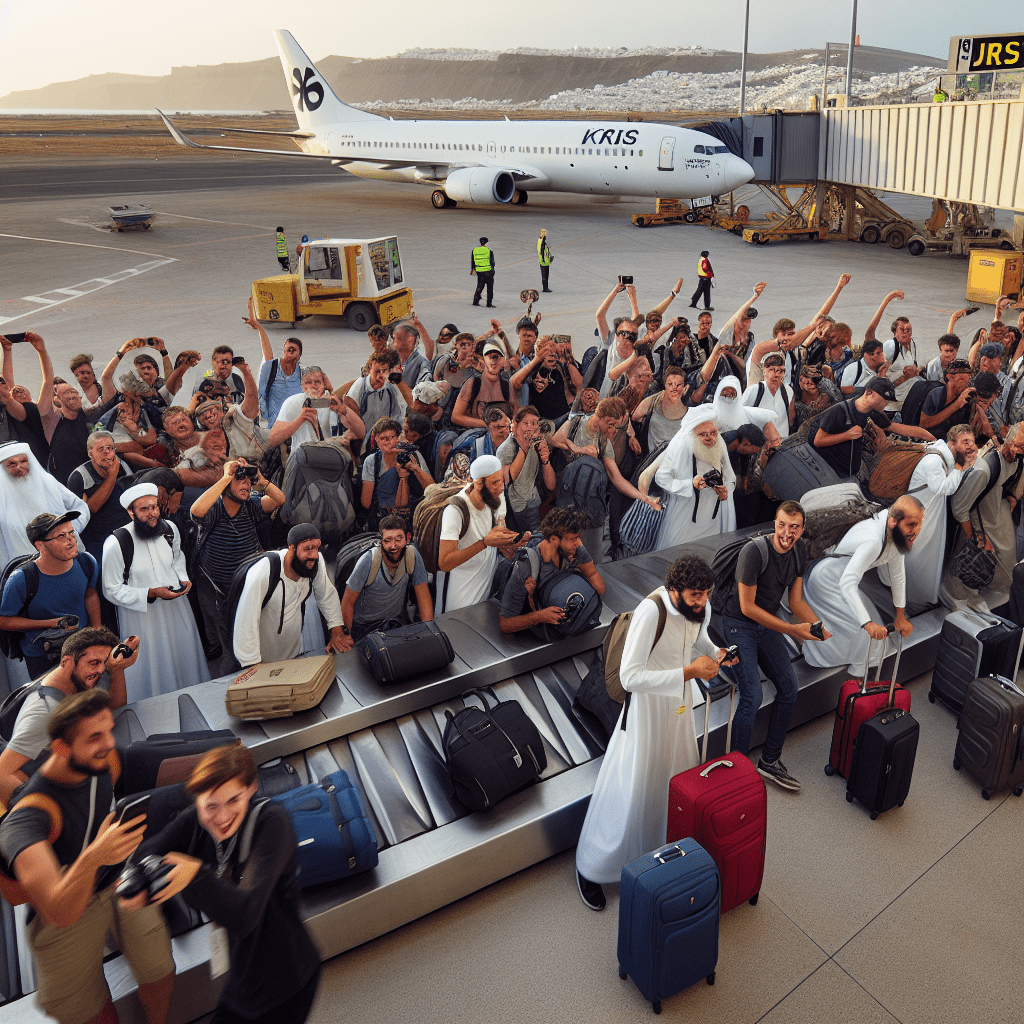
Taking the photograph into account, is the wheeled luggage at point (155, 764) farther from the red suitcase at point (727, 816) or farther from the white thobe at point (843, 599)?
the white thobe at point (843, 599)

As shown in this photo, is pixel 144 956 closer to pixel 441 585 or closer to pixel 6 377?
pixel 441 585

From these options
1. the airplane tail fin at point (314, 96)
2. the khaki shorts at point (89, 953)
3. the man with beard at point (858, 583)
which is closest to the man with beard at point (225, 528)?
the khaki shorts at point (89, 953)

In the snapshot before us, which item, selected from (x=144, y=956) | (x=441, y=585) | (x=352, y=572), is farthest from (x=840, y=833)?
(x=144, y=956)

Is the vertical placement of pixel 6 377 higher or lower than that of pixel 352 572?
higher

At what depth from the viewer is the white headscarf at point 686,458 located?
5.79 metres

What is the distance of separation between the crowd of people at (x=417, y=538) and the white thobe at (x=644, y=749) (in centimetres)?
1

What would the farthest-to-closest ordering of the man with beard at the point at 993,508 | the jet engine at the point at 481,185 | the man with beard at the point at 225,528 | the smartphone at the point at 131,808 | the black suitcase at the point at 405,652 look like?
the jet engine at the point at 481,185 → the man with beard at the point at 993,508 → the man with beard at the point at 225,528 → the black suitcase at the point at 405,652 → the smartphone at the point at 131,808

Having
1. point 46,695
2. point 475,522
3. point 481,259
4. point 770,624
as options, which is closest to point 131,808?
point 46,695

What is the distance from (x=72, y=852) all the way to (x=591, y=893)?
92.6 inches

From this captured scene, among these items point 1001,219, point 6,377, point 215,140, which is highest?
point 215,140

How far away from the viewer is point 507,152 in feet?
101

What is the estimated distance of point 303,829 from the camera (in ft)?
11.6

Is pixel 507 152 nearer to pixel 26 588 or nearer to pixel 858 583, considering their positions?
pixel 858 583

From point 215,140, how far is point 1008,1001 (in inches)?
4249
